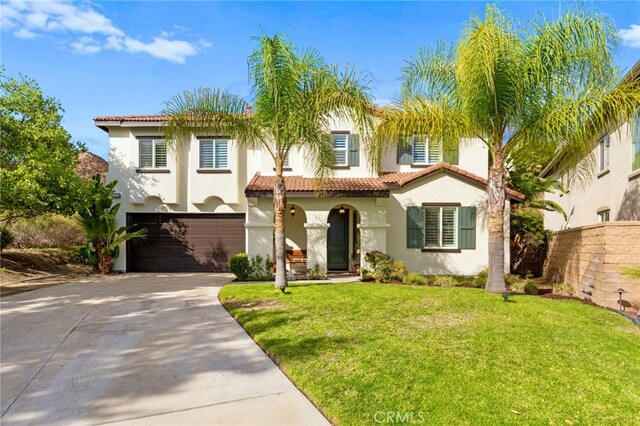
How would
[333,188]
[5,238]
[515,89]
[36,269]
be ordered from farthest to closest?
[5,238] < [36,269] < [333,188] < [515,89]

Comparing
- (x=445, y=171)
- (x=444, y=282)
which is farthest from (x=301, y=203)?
(x=444, y=282)

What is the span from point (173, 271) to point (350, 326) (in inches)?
492

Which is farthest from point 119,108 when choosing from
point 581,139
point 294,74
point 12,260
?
point 581,139

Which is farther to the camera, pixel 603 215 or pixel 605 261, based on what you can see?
pixel 603 215

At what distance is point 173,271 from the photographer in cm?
1736

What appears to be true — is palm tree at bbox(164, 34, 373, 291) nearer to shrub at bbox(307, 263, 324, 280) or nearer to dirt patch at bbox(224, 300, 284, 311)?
dirt patch at bbox(224, 300, 284, 311)

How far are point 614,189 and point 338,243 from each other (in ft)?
34.0

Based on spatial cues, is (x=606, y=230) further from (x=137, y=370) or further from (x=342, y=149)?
(x=137, y=370)

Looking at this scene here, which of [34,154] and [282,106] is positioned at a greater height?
[282,106]

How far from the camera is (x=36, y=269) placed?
15422 millimetres

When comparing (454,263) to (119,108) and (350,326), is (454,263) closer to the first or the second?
(350,326)

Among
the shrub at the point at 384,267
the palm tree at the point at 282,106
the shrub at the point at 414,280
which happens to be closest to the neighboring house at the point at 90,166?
the palm tree at the point at 282,106

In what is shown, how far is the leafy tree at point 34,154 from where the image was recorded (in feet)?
41.3

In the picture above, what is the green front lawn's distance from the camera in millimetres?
3965
